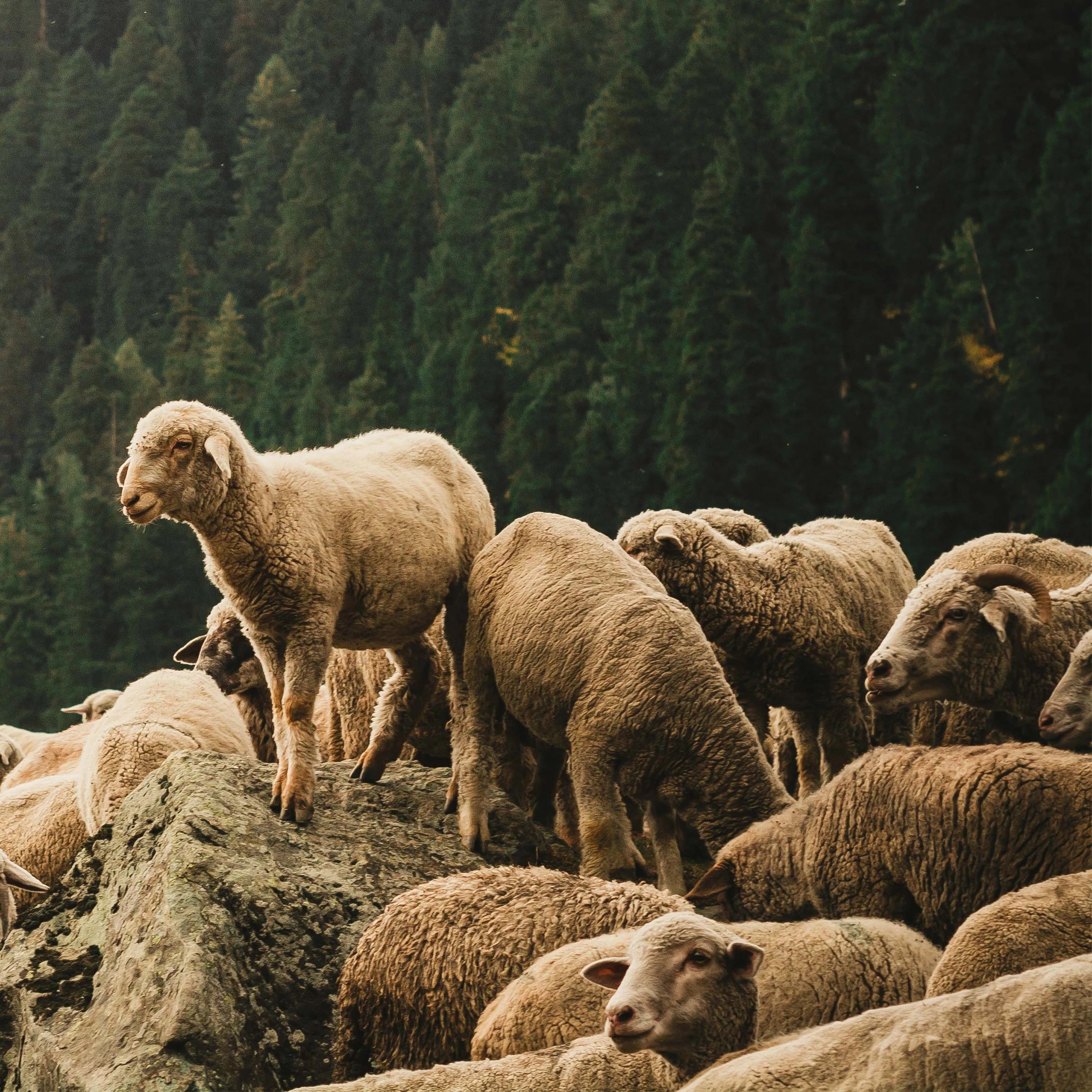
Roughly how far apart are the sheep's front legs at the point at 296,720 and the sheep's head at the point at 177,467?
2.62ft

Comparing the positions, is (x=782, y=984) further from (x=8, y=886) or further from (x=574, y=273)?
(x=574, y=273)

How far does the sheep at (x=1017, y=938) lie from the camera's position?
5172mm

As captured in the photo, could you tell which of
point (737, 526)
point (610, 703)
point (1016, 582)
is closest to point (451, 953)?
point (610, 703)

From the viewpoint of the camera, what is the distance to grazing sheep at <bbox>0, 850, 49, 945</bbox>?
625cm

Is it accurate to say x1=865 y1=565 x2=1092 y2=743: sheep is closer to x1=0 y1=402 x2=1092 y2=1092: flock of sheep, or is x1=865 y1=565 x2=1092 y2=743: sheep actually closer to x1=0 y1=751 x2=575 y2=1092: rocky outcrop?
x1=0 y1=402 x2=1092 y2=1092: flock of sheep

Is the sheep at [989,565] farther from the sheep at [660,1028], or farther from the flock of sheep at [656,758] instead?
the sheep at [660,1028]

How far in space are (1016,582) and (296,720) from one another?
3425 millimetres

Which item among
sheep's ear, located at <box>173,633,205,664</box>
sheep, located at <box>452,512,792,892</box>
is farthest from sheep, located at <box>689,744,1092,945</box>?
sheep's ear, located at <box>173,633,205,664</box>

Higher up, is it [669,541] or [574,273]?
[669,541]

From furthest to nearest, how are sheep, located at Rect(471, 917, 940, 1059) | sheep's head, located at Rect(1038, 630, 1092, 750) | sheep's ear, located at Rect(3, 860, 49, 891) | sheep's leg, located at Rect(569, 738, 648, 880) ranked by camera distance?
sheep's leg, located at Rect(569, 738, 648, 880), sheep's head, located at Rect(1038, 630, 1092, 750), sheep's ear, located at Rect(3, 860, 49, 891), sheep, located at Rect(471, 917, 940, 1059)

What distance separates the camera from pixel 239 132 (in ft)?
327

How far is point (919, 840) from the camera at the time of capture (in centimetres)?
670

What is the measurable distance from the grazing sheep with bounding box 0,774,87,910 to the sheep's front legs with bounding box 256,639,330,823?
258cm

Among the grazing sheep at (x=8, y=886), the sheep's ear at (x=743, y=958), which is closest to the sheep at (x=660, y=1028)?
the sheep's ear at (x=743, y=958)
